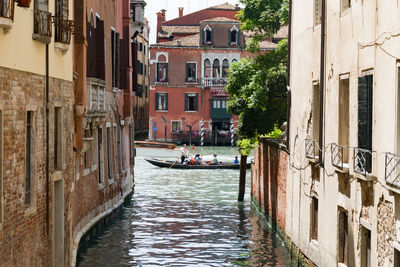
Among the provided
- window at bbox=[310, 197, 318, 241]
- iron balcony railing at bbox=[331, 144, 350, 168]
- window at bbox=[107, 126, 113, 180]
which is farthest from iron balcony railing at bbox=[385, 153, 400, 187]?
window at bbox=[107, 126, 113, 180]

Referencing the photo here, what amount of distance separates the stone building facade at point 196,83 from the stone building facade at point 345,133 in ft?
139

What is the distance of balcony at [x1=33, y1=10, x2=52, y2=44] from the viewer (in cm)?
1028

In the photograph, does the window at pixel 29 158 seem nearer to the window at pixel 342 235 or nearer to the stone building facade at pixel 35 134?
the stone building facade at pixel 35 134

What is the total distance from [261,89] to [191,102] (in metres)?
37.1

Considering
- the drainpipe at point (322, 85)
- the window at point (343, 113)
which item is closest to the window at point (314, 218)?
the drainpipe at point (322, 85)

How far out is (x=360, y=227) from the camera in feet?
36.0

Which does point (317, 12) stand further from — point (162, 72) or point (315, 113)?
point (162, 72)

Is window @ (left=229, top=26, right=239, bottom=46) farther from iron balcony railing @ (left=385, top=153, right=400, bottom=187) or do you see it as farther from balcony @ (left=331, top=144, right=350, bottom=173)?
iron balcony railing @ (left=385, top=153, right=400, bottom=187)

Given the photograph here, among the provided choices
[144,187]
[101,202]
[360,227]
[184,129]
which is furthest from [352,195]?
[184,129]

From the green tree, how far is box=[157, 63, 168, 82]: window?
33197 mm

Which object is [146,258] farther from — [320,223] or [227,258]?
[320,223]

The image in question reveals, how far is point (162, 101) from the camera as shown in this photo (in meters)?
59.9

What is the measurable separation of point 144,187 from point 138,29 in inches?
247

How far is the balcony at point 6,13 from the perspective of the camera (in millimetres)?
8429
